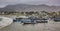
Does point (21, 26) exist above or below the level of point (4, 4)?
below

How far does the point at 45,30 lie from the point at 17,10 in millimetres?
490

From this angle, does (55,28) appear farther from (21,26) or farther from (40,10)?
(21,26)

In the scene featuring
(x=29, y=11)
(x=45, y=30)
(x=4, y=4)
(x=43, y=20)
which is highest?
(x=4, y=4)

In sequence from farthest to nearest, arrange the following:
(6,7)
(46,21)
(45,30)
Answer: (6,7), (46,21), (45,30)

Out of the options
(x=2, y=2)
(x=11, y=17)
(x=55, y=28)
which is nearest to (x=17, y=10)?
(x=11, y=17)

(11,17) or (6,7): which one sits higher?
(6,7)

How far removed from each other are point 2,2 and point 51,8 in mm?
706

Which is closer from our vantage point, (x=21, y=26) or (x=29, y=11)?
(x=21, y=26)

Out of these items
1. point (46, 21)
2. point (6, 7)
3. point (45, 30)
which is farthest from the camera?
point (6, 7)

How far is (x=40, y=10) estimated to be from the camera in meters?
1.62

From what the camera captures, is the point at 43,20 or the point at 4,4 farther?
the point at 4,4

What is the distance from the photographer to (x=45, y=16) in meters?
1.59

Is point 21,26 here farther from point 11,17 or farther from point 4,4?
point 4,4

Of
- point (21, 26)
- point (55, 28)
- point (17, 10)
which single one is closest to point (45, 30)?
point (55, 28)
